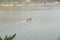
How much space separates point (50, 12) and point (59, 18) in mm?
104

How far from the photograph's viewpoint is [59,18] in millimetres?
1179

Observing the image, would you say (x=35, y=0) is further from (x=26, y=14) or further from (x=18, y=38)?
(x=18, y=38)

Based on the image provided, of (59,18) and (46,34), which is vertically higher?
(59,18)

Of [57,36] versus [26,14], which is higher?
[26,14]

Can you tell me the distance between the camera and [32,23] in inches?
46.1

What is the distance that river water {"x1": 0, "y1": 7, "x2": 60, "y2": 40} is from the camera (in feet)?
3.76

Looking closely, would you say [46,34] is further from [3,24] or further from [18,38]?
[3,24]

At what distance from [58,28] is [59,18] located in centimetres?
10

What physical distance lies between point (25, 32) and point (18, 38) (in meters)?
0.09

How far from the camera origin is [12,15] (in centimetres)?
115

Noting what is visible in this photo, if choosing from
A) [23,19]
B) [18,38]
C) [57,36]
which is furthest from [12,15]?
[57,36]

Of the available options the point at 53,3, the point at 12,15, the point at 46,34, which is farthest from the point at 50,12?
the point at 12,15

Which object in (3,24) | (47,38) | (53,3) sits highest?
(53,3)

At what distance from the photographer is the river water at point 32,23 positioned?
45.2 inches
